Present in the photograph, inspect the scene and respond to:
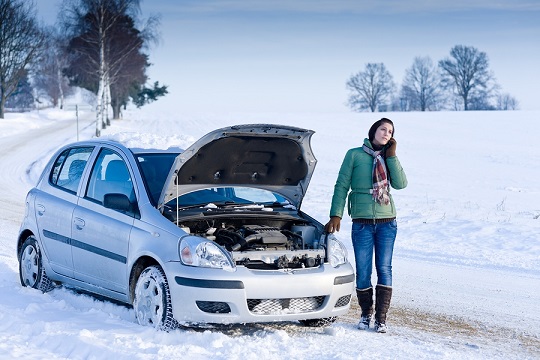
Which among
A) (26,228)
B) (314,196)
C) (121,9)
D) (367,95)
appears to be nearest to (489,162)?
(314,196)

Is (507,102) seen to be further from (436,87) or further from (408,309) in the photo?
(408,309)

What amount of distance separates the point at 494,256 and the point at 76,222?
21.3 ft

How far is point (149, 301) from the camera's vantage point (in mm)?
6301

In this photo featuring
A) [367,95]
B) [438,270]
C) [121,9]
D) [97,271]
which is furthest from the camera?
[367,95]

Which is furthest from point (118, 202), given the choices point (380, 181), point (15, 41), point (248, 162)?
point (15, 41)

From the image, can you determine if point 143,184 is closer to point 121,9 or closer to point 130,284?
point 130,284

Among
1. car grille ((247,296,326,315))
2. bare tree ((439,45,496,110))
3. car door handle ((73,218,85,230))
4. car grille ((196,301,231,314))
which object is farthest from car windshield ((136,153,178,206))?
bare tree ((439,45,496,110))

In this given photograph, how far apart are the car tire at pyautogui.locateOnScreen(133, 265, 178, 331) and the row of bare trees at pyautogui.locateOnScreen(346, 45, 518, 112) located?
92.8 meters

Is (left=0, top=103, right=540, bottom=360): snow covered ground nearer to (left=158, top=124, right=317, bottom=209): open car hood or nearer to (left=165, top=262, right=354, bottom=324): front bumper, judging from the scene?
(left=165, top=262, right=354, bottom=324): front bumper

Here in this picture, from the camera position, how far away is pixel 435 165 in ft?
107

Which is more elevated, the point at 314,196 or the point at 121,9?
the point at 121,9

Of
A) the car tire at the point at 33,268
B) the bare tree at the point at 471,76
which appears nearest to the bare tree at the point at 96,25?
the car tire at the point at 33,268

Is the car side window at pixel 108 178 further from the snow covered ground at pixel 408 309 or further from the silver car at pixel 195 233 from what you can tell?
the snow covered ground at pixel 408 309

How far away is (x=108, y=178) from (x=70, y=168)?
750mm
